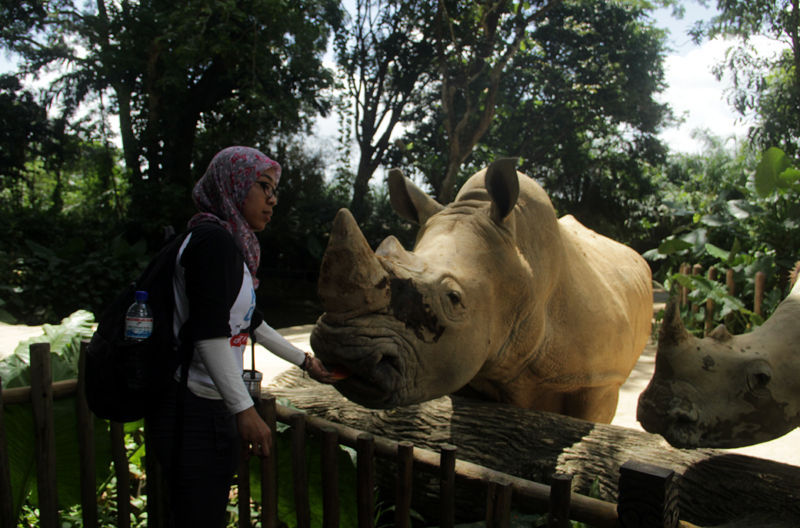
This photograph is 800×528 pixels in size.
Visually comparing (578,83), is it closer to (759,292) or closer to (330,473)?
(759,292)

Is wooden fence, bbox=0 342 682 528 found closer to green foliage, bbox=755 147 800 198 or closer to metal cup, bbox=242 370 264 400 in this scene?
metal cup, bbox=242 370 264 400

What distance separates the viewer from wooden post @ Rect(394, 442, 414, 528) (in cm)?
227

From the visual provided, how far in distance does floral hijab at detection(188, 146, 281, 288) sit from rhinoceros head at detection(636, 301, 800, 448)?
138cm

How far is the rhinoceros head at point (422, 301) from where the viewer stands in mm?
2154

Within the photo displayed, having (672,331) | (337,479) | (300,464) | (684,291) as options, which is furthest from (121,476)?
(684,291)

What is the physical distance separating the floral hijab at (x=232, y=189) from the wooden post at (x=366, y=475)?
0.85 metres

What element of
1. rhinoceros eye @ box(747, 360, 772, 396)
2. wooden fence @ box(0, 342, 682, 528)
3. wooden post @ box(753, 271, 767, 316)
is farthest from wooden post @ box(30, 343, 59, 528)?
wooden post @ box(753, 271, 767, 316)

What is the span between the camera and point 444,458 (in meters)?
2.18

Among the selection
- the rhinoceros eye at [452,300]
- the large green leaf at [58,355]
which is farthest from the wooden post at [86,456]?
the rhinoceros eye at [452,300]

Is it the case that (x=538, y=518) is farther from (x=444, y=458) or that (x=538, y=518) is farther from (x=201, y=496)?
(x=201, y=496)

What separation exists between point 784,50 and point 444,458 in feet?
53.1

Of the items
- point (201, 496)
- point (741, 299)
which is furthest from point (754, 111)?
point (201, 496)

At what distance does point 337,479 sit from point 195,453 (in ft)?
2.55

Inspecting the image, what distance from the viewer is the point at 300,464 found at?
2529 mm
